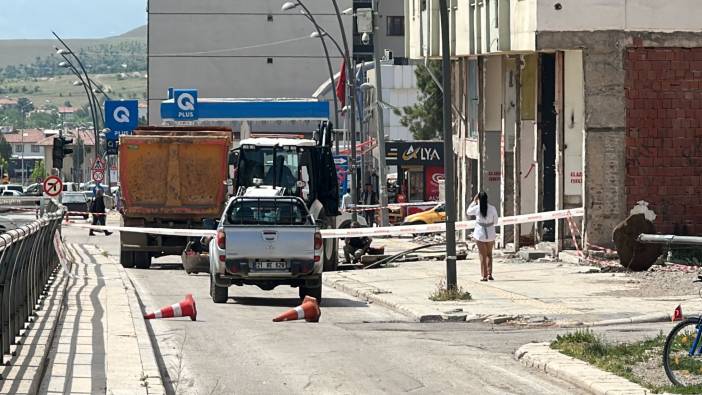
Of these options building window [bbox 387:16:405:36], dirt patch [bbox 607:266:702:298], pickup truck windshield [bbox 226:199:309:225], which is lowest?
dirt patch [bbox 607:266:702:298]

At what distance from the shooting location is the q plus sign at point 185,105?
7206 centimetres

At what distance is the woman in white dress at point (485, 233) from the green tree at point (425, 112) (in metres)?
60.8

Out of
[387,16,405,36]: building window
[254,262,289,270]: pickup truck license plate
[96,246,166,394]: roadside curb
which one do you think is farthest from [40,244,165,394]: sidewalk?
[387,16,405,36]: building window

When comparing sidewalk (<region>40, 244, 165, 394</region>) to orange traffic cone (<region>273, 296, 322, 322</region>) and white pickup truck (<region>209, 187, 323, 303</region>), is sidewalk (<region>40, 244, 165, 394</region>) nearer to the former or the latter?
white pickup truck (<region>209, 187, 323, 303</region>)

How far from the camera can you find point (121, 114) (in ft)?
228

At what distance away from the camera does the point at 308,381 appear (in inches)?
563

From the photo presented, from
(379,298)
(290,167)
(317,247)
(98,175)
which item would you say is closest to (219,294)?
(317,247)

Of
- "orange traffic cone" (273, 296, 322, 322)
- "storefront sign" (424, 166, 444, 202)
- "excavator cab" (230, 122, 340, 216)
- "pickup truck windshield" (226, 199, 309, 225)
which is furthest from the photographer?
"storefront sign" (424, 166, 444, 202)

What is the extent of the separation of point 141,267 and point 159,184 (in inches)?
82.1

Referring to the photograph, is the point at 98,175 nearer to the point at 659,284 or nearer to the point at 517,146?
the point at 517,146

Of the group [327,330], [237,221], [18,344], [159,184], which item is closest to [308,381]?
[18,344]

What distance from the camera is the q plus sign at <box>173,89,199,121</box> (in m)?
72.1

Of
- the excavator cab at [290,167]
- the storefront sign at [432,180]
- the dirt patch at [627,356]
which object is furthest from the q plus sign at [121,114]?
the dirt patch at [627,356]

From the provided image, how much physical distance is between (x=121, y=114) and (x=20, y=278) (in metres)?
53.3
